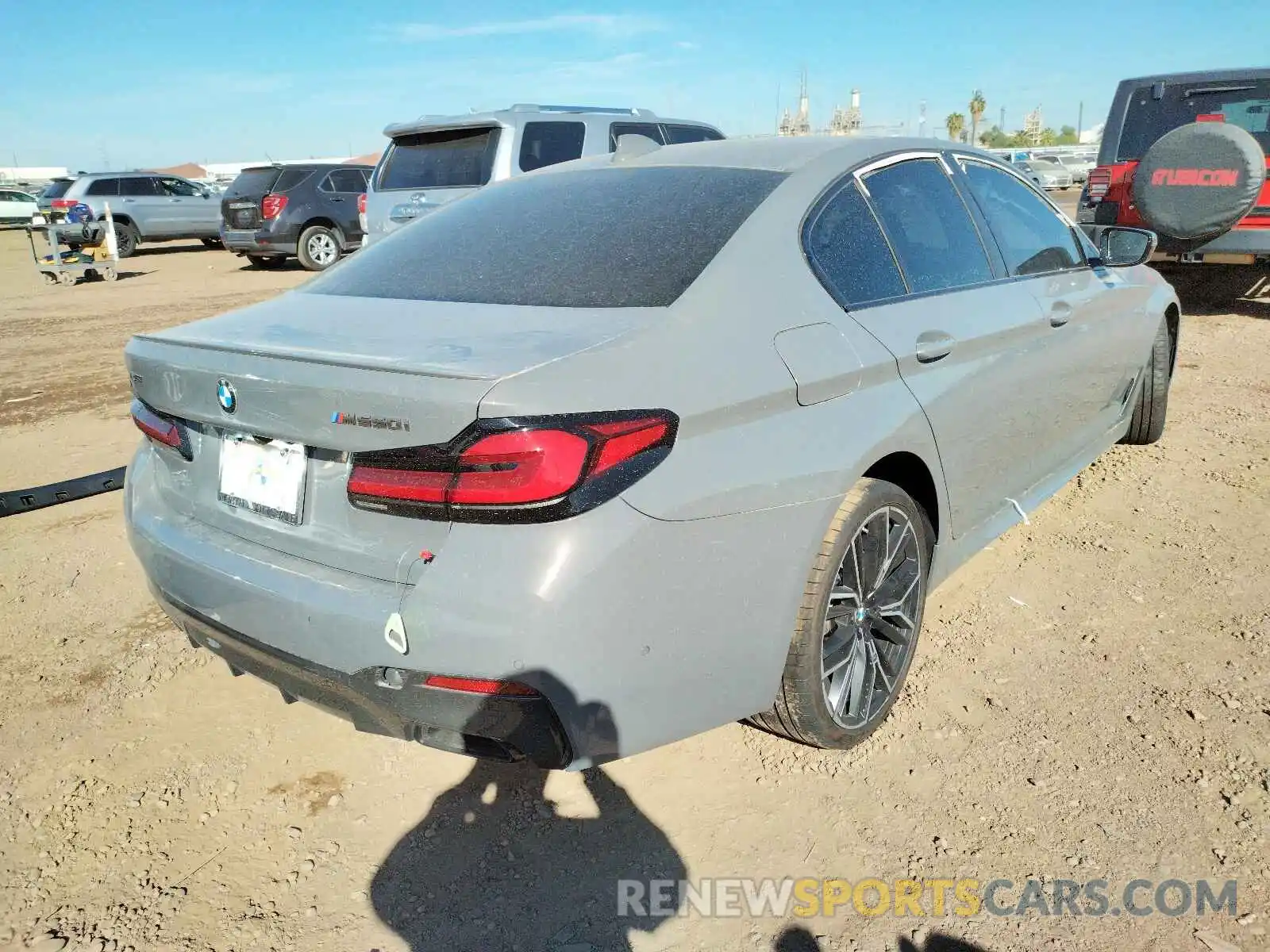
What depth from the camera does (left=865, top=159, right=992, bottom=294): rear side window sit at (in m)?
2.91

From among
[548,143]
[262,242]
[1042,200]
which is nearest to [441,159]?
[548,143]

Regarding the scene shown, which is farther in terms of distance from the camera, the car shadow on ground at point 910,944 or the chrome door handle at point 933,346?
the chrome door handle at point 933,346

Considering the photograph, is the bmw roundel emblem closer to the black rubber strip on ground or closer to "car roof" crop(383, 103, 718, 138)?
the black rubber strip on ground

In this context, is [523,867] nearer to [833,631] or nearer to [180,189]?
[833,631]

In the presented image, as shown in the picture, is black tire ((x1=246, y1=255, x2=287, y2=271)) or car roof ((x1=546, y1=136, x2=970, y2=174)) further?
black tire ((x1=246, y1=255, x2=287, y2=271))

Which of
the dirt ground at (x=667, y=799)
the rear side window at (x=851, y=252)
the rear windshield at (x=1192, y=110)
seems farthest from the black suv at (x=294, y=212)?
the rear side window at (x=851, y=252)

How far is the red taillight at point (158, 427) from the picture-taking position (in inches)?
96.3

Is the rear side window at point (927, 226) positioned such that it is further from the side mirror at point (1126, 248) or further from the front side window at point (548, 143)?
the front side window at point (548, 143)

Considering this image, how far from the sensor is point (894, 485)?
103 inches

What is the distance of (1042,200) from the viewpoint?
155 inches

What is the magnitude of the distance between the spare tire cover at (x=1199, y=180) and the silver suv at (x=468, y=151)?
4250 millimetres

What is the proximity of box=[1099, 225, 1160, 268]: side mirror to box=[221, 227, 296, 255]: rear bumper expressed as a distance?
14.3 meters

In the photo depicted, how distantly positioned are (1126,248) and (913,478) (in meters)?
2.18

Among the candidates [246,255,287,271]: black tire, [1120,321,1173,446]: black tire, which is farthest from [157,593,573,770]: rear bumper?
[246,255,287,271]: black tire
